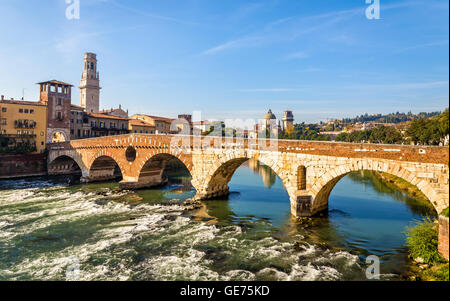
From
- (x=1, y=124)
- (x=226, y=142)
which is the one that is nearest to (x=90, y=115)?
(x=1, y=124)

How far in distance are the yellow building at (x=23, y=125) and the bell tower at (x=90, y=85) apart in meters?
27.5

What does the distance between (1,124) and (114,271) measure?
1388 inches

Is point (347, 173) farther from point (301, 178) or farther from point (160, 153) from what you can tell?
point (160, 153)

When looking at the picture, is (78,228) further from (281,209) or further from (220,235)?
(281,209)

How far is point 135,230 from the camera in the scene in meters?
15.7

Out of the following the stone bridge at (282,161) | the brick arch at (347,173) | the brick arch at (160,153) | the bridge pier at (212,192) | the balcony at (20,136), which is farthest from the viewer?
the balcony at (20,136)

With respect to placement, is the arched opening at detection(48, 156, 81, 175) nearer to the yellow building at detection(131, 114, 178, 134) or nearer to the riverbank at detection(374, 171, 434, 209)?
the yellow building at detection(131, 114, 178, 134)

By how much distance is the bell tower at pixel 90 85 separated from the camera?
218ft

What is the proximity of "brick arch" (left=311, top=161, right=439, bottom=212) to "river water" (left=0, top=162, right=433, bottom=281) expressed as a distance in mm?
1194

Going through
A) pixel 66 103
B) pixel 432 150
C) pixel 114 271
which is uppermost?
pixel 66 103

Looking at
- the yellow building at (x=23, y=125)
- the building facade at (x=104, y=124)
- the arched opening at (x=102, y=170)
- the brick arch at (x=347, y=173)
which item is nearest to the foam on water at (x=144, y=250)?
the brick arch at (x=347, y=173)

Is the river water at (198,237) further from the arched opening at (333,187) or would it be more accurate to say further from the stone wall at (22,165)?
the stone wall at (22,165)

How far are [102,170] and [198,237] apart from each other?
897 inches

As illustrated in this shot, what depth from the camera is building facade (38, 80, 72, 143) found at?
41.0m
